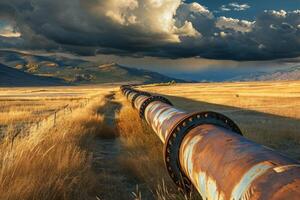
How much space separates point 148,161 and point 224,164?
4924 mm

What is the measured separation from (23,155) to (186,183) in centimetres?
282

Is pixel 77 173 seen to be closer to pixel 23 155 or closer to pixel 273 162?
pixel 23 155

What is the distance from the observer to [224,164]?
3342 millimetres

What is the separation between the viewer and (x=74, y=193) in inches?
244

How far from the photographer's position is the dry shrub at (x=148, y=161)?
638cm

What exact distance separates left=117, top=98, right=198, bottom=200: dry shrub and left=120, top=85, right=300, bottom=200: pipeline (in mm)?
503

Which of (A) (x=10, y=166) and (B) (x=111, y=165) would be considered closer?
(A) (x=10, y=166)

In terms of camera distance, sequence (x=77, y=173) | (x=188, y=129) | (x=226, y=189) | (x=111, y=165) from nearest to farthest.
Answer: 1. (x=226, y=189)
2. (x=188, y=129)
3. (x=77, y=173)
4. (x=111, y=165)

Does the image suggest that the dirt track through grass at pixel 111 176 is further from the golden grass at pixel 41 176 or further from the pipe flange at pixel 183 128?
the pipe flange at pixel 183 128

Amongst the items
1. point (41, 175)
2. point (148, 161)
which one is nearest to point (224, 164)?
point (41, 175)

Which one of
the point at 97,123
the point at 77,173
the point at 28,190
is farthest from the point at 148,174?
the point at 97,123

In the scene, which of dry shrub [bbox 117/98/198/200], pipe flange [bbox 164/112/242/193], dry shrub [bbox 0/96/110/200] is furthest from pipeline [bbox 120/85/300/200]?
dry shrub [bbox 0/96/110/200]

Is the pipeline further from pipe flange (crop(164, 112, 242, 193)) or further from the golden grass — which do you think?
the golden grass

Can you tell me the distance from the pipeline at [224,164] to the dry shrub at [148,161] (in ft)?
1.65
